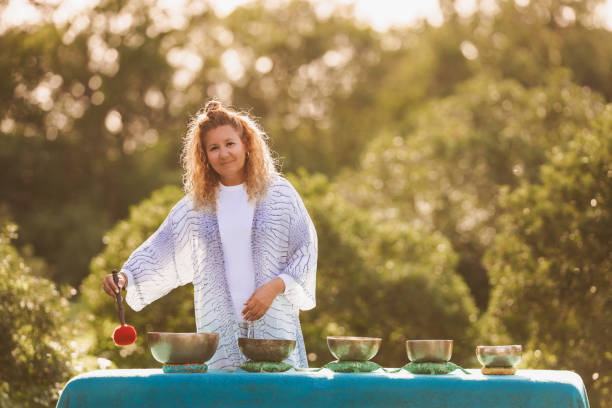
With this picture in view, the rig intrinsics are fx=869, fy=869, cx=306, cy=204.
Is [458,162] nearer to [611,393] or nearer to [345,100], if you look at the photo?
[611,393]

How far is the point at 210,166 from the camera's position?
12.5 ft

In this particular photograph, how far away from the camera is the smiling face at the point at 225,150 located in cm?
368

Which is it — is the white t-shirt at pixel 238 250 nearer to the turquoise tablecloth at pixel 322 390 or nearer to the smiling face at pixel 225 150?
the smiling face at pixel 225 150

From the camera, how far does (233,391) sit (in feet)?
10.5

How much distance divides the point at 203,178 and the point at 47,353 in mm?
3224

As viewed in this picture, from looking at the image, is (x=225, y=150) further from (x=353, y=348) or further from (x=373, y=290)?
(x=373, y=290)

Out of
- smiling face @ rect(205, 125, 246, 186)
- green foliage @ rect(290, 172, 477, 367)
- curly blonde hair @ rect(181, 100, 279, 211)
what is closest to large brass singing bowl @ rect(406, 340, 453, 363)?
curly blonde hair @ rect(181, 100, 279, 211)

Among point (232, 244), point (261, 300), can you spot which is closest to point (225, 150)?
point (232, 244)

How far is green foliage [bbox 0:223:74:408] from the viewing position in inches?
247

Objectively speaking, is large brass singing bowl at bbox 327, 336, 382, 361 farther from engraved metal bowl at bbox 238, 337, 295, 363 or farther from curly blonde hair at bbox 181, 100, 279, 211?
curly blonde hair at bbox 181, 100, 279, 211

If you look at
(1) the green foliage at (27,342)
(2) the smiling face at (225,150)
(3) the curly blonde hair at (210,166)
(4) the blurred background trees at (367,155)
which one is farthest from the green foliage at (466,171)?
(2) the smiling face at (225,150)

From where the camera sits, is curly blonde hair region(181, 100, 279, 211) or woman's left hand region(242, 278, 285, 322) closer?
woman's left hand region(242, 278, 285, 322)

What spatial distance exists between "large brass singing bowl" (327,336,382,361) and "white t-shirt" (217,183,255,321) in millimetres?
477

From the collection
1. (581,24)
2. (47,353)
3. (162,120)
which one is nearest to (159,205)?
(47,353)
